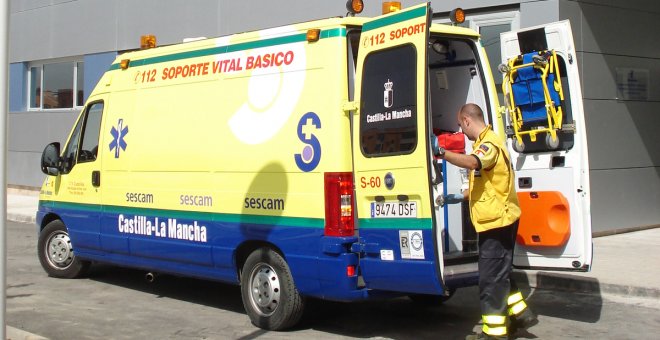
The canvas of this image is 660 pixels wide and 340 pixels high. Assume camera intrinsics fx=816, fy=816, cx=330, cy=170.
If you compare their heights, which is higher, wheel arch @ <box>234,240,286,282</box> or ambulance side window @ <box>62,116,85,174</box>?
ambulance side window @ <box>62,116,85,174</box>

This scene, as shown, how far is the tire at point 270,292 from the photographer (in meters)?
6.73

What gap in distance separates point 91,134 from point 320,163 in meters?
3.59

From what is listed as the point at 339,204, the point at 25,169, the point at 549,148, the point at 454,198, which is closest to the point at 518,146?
the point at 549,148

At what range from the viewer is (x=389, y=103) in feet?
20.1

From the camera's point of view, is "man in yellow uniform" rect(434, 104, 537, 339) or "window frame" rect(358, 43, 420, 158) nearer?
"window frame" rect(358, 43, 420, 158)

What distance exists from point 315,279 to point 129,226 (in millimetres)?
2683

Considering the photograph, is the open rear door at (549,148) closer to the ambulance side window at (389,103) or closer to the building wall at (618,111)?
the ambulance side window at (389,103)

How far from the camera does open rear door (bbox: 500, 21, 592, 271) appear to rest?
6.80 metres

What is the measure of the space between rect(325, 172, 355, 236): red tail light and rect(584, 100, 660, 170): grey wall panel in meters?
6.71

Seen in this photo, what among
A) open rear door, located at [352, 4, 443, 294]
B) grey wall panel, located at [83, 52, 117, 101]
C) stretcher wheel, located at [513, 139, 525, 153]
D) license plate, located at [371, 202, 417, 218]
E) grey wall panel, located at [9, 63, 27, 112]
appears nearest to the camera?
open rear door, located at [352, 4, 443, 294]

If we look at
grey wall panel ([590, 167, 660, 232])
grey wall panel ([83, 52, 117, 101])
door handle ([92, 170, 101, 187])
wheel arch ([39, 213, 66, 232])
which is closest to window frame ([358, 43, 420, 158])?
door handle ([92, 170, 101, 187])

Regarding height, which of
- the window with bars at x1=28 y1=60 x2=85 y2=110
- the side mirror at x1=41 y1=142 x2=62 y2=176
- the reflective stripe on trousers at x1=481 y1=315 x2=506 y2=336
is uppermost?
the window with bars at x1=28 y1=60 x2=85 y2=110

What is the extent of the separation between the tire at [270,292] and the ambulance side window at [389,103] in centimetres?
131

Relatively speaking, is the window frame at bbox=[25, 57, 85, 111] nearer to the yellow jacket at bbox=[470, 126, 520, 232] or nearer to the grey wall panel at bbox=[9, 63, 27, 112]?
the grey wall panel at bbox=[9, 63, 27, 112]
